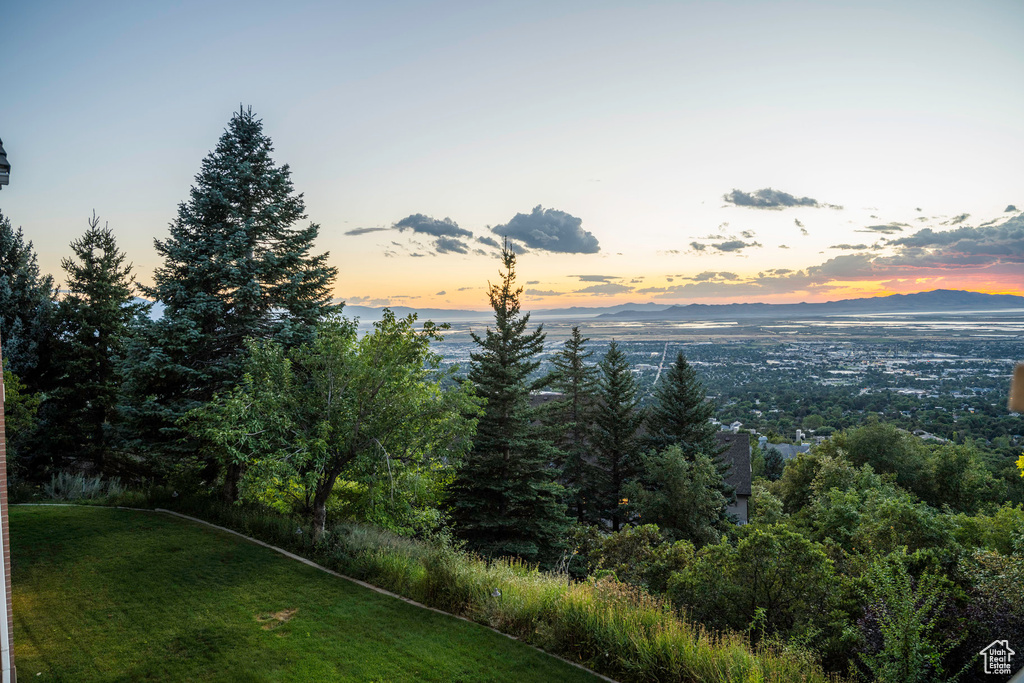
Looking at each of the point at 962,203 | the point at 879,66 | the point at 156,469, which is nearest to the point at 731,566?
the point at 879,66

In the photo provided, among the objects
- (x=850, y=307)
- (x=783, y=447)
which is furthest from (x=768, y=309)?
(x=783, y=447)

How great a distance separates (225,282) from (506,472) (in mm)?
11970

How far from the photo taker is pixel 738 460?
30.2m

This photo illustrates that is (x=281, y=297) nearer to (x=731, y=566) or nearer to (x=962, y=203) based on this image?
(x=731, y=566)

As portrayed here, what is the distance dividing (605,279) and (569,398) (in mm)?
32219

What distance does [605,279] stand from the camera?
5725 centimetres

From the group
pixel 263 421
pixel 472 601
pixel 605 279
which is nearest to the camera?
pixel 472 601

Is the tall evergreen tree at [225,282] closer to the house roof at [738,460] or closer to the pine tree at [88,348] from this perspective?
the pine tree at [88,348]

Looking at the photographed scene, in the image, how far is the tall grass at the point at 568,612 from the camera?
629 cm

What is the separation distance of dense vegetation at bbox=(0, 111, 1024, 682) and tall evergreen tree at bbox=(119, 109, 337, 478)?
9cm

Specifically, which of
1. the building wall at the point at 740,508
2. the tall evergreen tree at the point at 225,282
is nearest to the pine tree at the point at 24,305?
the tall evergreen tree at the point at 225,282

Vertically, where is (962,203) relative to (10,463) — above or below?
above

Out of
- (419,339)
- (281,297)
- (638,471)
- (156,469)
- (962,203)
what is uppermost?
(962,203)

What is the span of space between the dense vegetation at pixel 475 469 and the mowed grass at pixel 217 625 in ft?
2.80
